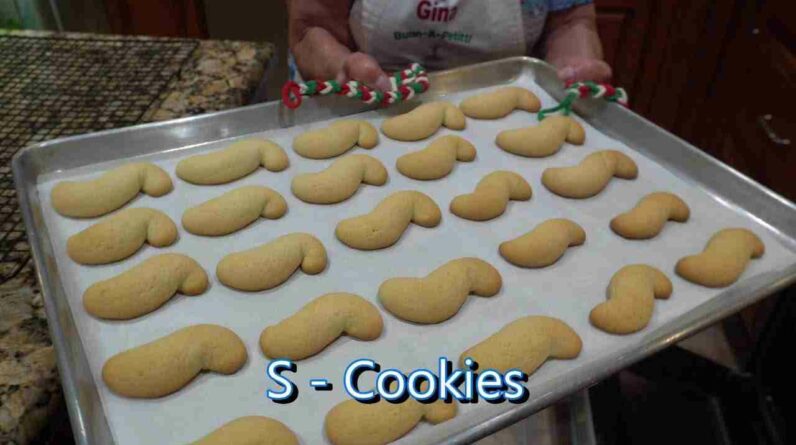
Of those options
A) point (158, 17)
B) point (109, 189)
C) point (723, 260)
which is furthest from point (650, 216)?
point (158, 17)

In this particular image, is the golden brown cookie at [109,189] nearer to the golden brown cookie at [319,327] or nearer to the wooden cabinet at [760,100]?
the golden brown cookie at [319,327]

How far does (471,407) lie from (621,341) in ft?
0.64

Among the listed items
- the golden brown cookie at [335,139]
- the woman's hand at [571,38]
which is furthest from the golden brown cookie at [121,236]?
the woman's hand at [571,38]

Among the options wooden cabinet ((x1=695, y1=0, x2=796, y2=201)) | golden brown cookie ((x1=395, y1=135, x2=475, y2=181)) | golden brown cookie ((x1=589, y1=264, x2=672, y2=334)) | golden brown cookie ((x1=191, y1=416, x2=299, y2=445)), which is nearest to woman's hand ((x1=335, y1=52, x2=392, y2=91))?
golden brown cookie ((x1=395, y1=135, x2=475, y2=181))

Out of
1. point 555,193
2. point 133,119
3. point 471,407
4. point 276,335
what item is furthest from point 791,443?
point 133,119

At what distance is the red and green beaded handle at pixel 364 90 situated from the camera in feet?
2.95

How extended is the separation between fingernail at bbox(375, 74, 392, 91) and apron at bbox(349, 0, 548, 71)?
0.16 metres

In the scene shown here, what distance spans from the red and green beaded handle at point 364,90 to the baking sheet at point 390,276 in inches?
2.0

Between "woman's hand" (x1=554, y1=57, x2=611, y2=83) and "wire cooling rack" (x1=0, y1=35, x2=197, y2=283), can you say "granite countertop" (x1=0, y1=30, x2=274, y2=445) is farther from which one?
"woman's hand" (x1=554, y1=57, x2=611, y2=83)

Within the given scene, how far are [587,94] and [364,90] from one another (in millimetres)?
358

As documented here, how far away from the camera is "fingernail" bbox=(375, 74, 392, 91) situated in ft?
3.05

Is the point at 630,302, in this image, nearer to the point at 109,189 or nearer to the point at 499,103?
the point at 499,103

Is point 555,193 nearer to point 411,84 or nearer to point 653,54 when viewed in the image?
point 411,84

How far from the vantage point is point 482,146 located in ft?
3.05
